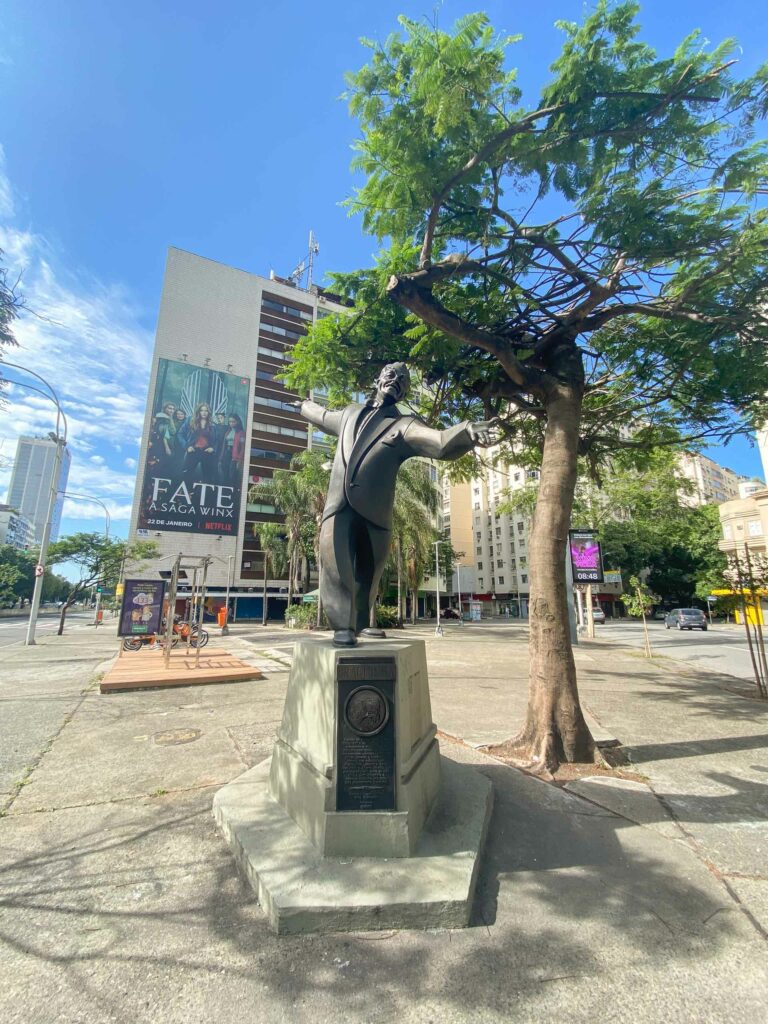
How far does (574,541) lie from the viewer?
64.1 feet

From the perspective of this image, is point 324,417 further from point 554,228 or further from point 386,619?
point 386,619

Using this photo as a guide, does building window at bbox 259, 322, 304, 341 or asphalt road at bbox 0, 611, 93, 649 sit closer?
asphalt road at bbox 0, 611, 93, 649

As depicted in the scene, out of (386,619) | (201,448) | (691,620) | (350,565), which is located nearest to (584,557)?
(386,619)

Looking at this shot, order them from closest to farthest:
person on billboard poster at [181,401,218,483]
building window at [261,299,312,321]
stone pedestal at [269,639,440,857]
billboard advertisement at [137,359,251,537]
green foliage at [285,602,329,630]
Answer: stone pedestal at [269,639,440,857], green foliage at [285,602,329,630], billboard advertisement at [137,359,251,537], person on billboard poster at [181,401,218,483], building window at [261,299,312,321]

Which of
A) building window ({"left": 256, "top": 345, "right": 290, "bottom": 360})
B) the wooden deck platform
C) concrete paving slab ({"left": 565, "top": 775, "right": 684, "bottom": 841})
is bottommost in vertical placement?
concrete paving slab ({"left": 565, "top": 775, "right": 684, "bottom": 841})

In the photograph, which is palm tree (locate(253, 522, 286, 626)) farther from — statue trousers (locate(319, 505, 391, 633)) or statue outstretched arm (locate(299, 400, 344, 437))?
statue trousers (locate(319, 505, 391, 633))

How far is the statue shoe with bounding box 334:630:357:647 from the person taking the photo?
11.1 ft

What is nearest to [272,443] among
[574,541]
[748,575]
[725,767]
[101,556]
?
[101,556]

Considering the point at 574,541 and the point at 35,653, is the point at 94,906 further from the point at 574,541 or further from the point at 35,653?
the point at 574,541

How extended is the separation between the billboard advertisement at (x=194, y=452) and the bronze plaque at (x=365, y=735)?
4368 cm

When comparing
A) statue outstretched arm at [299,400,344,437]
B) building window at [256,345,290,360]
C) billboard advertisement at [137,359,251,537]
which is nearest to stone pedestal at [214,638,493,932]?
statue outstretched arm at [299,400,344,437]

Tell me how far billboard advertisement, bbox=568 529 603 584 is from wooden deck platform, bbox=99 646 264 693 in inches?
556

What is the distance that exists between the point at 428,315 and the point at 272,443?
48.8 m

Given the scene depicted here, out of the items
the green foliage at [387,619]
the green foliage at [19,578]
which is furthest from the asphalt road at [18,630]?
the green foliage at [387,619]
